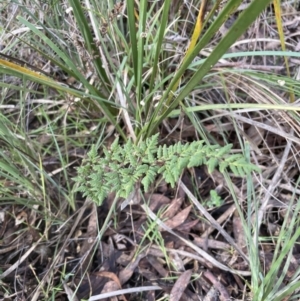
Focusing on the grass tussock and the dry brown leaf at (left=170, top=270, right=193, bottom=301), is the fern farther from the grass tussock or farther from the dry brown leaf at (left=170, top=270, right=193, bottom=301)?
the dry brown leaf at (left=170, top=270, right=193, bottom=301)

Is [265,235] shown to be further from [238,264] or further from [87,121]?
[87,121]

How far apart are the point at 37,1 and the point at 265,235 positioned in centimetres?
93

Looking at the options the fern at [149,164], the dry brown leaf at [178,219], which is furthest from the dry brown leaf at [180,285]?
the fern at [149,164]

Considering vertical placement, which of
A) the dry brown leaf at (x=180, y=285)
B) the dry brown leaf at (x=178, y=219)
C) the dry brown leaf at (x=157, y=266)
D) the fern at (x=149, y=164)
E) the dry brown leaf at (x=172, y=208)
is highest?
the fern at (x=149, y=164)

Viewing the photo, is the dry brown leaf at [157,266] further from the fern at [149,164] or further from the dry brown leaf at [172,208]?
the fern at [149,164]

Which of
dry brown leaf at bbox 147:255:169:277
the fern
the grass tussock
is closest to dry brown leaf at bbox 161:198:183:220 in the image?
the grass tussock

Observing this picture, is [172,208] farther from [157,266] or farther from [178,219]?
[157,266]

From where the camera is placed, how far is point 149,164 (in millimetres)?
886

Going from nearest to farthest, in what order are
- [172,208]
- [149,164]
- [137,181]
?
[149,164] < [137,181] < [172,208]

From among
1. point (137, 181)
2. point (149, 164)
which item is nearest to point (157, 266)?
point (137, 181)

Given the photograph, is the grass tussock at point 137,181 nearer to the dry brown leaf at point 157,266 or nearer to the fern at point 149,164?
the dry brown leaf at point 157,266

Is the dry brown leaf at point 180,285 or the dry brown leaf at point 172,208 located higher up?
the dry brown leaf at point 172,208

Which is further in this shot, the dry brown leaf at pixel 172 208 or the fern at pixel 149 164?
the dry brown leaf at pixel 172 208

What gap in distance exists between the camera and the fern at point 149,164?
0.76 meters
